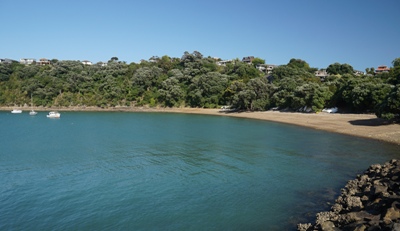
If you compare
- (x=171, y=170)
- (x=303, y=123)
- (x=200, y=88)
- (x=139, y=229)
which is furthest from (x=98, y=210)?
(x=200, y=88)

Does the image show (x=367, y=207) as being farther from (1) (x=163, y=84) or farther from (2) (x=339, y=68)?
(2) (x=339, y=68)

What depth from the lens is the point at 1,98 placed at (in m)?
118

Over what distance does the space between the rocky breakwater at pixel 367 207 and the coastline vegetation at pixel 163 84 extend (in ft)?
190

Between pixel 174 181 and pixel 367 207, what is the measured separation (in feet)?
44.2

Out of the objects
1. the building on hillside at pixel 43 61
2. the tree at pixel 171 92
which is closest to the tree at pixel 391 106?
the tree at pixel 171 92

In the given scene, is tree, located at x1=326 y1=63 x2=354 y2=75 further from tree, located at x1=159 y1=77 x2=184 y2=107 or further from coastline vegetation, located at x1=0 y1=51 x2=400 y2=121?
tree, located at x1=159 y1=77 x2=184 y2=107

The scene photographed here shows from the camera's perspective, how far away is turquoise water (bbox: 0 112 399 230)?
16281 millimetres

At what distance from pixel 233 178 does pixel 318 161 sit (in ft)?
36.0

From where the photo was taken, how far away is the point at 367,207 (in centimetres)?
1526

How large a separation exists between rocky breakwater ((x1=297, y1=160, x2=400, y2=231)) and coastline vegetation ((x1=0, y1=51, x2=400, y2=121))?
57.9 meters

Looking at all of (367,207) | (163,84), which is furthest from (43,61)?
(367,207)

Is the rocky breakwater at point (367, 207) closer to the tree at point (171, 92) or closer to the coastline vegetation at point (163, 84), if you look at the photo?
the coastline vegetation at point (163, 84)

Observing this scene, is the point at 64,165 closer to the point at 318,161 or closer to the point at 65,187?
the point at 65,187

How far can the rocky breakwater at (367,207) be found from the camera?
12.1 m
